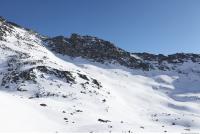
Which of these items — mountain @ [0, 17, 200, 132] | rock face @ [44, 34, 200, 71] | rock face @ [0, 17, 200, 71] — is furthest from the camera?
rock face @ [44, 34, 200, 71]

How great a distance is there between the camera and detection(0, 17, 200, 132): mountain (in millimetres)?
32875

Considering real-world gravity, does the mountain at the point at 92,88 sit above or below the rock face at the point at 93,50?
below

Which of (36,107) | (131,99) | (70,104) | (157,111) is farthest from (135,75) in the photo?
(36,107)

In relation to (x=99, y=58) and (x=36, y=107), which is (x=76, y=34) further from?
(x=36, y=107)

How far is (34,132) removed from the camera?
26312mm

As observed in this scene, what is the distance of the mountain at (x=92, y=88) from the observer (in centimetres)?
3288

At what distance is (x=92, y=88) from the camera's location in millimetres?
54281

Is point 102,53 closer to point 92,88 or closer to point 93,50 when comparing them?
point 93,50

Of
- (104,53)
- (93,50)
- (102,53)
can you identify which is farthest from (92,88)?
(93,50)

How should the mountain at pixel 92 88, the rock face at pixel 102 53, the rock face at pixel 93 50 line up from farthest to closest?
the rock face at pixel 93 50 < the rock face at pixel 102 53 < the mountain at pixel 92 88

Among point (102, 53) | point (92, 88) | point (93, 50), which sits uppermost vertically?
point (93, 50)

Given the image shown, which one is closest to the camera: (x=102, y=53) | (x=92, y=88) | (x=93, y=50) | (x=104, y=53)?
(x=92, y=88)

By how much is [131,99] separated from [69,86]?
1332 cm

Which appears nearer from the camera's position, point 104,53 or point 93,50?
point 104,53
